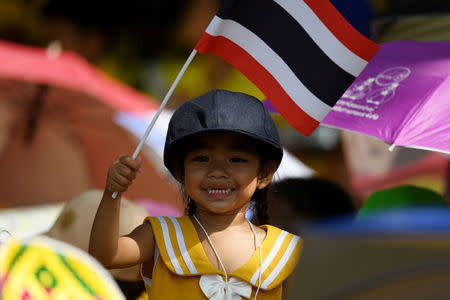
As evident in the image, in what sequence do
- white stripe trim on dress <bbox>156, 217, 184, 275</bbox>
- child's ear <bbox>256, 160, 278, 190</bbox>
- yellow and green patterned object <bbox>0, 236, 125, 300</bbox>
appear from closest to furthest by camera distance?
yellow and green patterned object <bbox>0, 236, 125, 300</bbox> → white stripe trim on dress <bbox>156, 217, 184, 275</bbox> → child's ear <bbox>256, 160, 278, 190</bbox>

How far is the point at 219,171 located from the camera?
6.75 feet

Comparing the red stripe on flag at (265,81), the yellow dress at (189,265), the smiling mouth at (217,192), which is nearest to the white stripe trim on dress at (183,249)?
the yellow dress at (189,265)

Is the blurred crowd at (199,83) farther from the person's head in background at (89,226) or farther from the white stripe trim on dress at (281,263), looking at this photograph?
the white stripe trim on dress at (281,263)

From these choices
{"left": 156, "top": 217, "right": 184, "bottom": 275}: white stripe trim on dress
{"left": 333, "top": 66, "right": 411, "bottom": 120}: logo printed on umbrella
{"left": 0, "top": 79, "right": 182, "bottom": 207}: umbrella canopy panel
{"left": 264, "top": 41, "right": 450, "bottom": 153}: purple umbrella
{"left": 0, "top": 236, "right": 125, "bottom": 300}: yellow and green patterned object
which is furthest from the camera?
{"left": 0, "top": 79, "right": 182, "bottom": 207}: umbrella canopy panel

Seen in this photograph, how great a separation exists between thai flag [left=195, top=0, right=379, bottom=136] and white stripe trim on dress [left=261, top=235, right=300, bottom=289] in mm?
430

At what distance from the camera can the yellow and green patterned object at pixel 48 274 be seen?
124 cm

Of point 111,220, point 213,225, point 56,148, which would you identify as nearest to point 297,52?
point 213,225

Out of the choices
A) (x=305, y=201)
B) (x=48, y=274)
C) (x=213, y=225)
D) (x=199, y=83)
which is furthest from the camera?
(x=199, y=83)

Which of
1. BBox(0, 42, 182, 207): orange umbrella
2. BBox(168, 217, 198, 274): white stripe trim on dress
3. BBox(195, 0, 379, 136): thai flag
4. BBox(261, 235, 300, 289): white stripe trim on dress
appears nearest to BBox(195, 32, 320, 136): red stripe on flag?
BBox(195, 0, 379, 136): thai flag

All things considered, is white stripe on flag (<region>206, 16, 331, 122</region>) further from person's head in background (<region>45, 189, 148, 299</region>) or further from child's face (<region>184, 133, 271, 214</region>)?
person's head in background (<region>45, 189, 148, 299</region>)

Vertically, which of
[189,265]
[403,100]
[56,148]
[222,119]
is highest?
[403,100]

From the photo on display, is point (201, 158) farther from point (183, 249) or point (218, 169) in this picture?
point (183, 249)

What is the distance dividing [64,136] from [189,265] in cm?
334

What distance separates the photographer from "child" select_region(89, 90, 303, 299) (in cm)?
202
